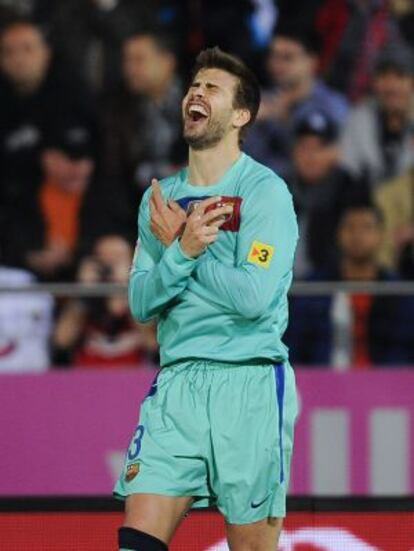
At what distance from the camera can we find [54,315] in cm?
813

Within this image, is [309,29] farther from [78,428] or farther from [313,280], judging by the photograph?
[78,428]

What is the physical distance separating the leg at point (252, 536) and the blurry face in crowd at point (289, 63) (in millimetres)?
5187

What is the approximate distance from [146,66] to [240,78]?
4.74 metres

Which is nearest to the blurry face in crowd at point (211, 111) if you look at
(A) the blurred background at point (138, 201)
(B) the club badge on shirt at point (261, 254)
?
(B) the club badge on shirt at point (261, 254)

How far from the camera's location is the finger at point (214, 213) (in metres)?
4.61

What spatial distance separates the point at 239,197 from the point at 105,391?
341 cm

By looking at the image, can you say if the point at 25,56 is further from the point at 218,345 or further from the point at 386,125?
the point at 218,345

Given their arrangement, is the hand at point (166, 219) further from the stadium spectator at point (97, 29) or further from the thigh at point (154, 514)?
the stadium spectator at point (97, 29)

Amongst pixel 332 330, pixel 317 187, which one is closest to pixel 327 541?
pixel 332 330

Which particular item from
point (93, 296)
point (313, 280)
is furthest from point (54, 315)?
point (313, 280)

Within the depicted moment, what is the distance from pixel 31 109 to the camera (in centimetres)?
954

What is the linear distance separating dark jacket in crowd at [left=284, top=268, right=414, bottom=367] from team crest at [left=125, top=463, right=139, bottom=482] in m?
3.52

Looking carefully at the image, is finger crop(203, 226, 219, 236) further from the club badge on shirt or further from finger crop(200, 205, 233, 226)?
the club badge on shirt

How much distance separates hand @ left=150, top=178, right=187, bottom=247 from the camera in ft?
15.5
